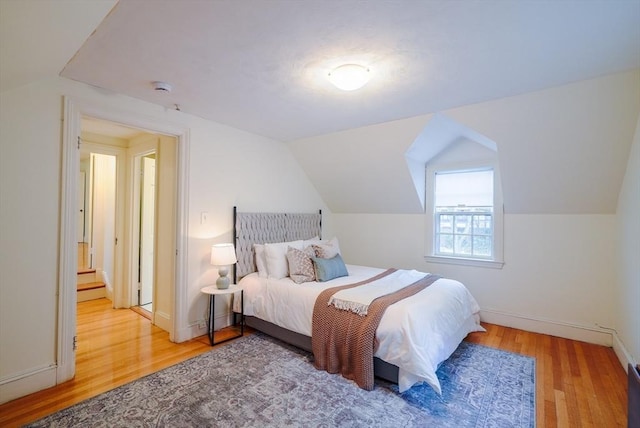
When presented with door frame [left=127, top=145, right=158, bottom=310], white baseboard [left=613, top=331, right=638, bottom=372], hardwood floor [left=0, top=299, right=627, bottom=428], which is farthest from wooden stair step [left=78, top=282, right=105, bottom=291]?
white baseboard [left=613, top=331, right=638, bottom=372]

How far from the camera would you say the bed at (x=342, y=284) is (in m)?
2.21

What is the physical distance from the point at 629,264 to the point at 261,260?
363 cm

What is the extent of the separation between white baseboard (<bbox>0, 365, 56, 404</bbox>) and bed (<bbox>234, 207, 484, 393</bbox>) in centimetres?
167

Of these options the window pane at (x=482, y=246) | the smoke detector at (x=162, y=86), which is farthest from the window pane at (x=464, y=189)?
the smoke detector at (x=162, y=86)

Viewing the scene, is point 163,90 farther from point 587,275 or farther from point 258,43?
point 587,275

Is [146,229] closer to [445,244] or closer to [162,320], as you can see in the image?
[162,320]

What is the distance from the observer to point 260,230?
395 centimetres

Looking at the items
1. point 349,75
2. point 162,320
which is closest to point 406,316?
point 349,75

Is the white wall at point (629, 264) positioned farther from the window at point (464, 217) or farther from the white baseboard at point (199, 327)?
the white baseboard at point (199, 327)

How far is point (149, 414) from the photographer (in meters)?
2.02

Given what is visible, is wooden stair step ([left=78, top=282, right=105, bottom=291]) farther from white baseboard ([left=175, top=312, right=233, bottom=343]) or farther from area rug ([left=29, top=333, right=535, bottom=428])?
area rug ([left=29, top=333, right=535, bottom=428])

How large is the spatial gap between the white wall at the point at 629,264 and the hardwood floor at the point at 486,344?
0.27m

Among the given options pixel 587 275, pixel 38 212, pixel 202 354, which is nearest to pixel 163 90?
pixel 38 212

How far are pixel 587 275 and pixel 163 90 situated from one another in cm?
470
